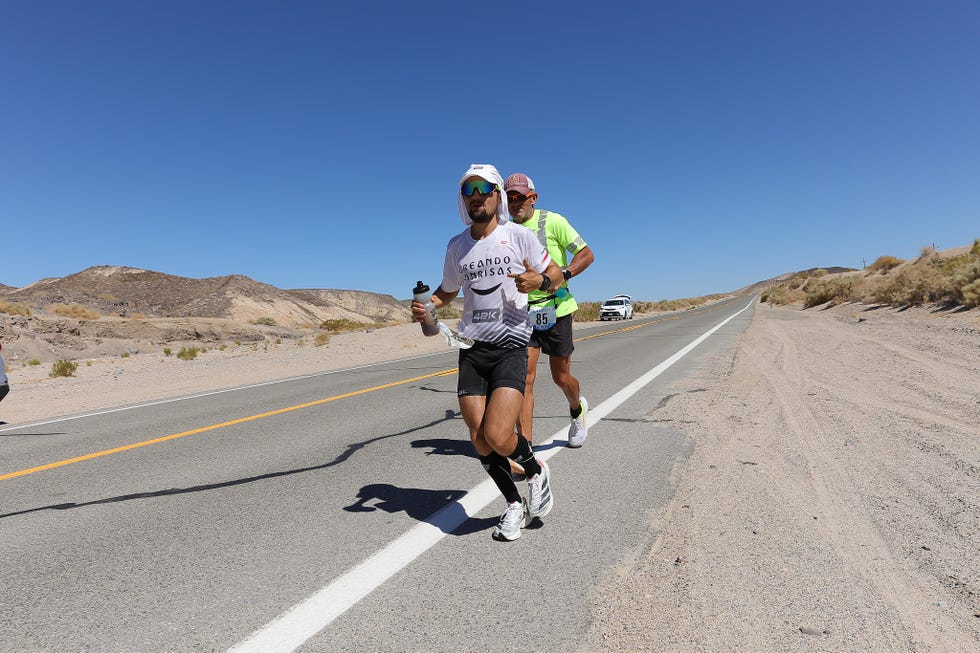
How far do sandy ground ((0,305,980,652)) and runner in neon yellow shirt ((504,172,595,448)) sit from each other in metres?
1.20

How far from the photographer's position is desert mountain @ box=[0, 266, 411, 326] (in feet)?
159

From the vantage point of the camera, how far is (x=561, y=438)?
5.52 metres

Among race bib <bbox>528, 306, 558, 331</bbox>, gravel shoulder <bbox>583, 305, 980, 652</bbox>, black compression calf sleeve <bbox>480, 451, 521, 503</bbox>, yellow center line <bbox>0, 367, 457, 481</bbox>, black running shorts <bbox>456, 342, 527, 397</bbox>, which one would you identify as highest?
race bib <bbox>528, 306, 558, 331</bbox>

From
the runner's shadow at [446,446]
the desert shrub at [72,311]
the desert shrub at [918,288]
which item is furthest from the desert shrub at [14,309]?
the desert shrub at [918,288]

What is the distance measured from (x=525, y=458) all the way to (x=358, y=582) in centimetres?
108

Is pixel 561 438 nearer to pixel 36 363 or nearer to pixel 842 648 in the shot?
pixel 842 648

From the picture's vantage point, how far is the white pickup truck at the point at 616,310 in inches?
1543

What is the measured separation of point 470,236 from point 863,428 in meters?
4.18

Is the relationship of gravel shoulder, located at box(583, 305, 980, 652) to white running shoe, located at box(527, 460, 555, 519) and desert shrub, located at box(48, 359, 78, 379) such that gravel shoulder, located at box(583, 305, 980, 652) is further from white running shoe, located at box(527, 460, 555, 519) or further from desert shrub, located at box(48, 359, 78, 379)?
desert shrub, located at box(48, 359, 78, 379)

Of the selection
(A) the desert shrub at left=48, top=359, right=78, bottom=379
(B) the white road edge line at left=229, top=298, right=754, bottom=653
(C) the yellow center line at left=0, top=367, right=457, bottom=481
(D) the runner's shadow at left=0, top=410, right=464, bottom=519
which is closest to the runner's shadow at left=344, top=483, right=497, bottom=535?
(B) the white road edge line at left=229, top=298, right=754, bottom=653

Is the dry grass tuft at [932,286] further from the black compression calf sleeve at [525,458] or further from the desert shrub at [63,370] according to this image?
the desert shrub at [63,370]

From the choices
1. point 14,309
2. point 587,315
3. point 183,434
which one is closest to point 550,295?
point 183,434

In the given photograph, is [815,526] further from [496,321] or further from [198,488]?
[198,488]

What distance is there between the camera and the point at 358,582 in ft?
8.77
